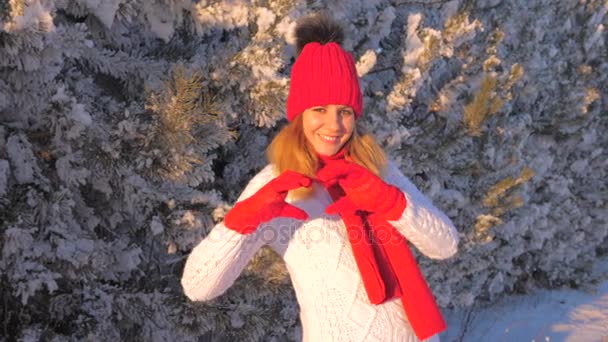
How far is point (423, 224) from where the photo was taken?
6.82 ft

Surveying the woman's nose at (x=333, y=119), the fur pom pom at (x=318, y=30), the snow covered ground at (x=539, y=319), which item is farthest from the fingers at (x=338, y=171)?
the snow covered ground at (x=539, y=319)

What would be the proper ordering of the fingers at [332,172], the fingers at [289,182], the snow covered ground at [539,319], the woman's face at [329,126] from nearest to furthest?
the fingers at [289,182] < the fingers at [332,172] < the woman's face at [329,126] < the snow covered ground at [539,319]

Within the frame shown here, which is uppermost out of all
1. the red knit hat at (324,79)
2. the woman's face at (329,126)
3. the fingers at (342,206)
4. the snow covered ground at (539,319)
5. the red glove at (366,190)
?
the red knit hat at (324,79)

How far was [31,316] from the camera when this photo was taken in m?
2.48

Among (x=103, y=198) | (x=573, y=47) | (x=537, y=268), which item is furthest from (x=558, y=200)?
(x=103, y=198)

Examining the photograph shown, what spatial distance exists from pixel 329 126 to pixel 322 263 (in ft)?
1.58

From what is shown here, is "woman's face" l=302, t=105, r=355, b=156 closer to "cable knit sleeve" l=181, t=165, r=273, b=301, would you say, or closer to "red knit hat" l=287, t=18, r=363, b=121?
"red knit hat" l=287, t=18, r=363, b=121

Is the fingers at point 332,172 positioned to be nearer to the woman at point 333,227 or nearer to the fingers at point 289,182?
the woman at point 333,227

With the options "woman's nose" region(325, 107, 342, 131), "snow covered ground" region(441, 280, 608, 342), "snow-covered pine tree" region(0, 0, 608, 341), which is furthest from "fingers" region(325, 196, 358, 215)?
"snow covered ground" region(441, 280, 608, 342)

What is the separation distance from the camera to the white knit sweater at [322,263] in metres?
2.01

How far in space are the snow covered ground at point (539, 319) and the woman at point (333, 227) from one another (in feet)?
10.6

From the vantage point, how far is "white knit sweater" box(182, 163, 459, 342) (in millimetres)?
2012

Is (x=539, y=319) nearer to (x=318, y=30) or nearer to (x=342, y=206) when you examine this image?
(x=342, y=206)

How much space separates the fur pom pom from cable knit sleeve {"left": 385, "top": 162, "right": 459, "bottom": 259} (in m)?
0.53
